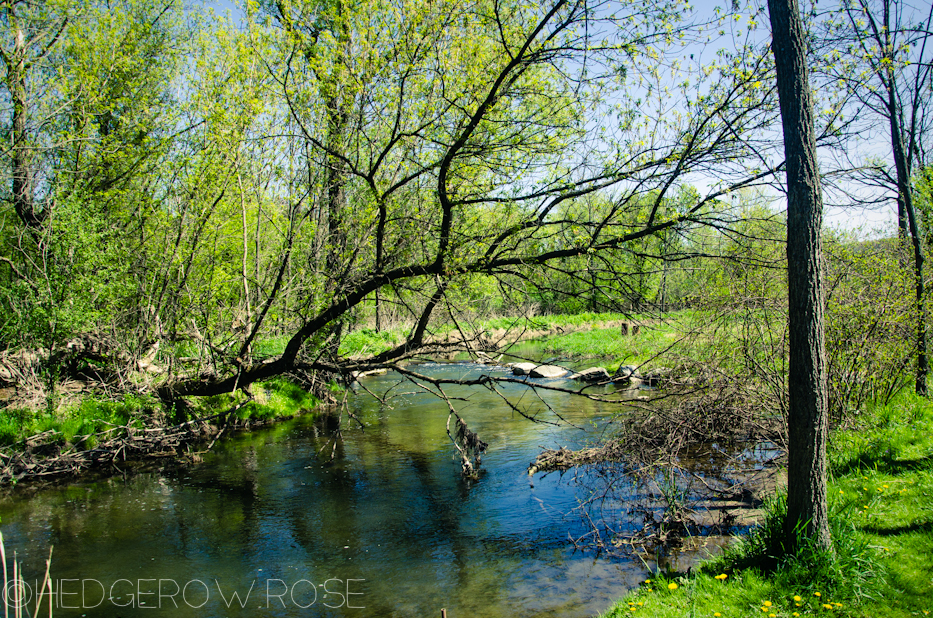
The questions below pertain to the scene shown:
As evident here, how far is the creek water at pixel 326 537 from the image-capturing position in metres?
6.02

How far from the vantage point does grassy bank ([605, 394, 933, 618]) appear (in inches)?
168

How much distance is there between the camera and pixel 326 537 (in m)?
7.66

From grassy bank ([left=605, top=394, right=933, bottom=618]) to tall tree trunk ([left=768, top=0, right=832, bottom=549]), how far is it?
28 centimetres

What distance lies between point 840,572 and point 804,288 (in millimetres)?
2331

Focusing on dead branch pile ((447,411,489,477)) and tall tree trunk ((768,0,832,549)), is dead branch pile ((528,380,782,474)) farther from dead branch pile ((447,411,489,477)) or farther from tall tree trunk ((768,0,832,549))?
tall tree trunk ((768,0,832,549))

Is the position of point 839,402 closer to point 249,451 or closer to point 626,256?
point 626,256

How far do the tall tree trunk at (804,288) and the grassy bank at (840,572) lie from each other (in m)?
0.28

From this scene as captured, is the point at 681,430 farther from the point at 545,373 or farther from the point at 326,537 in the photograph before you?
the point at 545,373

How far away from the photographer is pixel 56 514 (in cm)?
864

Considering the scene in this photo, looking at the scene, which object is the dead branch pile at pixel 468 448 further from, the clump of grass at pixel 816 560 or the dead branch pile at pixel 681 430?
the clump of grass at pixel 816 560

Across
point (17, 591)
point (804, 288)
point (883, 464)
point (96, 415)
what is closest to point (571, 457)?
point (883, 464)

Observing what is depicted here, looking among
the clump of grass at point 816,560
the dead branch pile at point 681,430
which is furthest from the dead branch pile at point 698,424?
the clump of grass at point 816,560

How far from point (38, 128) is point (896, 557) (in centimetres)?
1643

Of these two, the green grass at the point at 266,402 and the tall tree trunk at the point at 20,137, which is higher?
the tall tree trunk at the point at 20,137
